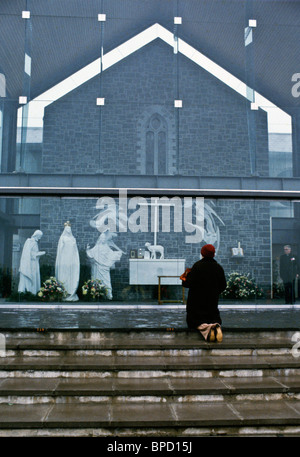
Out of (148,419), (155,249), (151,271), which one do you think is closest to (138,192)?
(155,249)

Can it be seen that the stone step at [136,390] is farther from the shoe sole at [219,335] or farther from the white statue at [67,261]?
the white statue at [67,261]

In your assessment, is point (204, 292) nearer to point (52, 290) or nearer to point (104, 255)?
point (104, 255)

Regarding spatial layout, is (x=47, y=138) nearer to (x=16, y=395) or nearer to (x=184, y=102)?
(x=184, y=102)

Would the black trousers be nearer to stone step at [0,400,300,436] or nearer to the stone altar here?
the stone altar

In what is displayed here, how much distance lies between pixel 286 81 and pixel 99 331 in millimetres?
9551

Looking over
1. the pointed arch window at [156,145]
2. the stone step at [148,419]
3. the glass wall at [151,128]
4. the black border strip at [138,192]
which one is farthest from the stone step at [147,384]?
the pointed arch window at [156,145]

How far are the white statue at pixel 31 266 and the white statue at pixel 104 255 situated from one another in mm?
1428

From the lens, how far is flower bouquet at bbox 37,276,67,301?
1308cm

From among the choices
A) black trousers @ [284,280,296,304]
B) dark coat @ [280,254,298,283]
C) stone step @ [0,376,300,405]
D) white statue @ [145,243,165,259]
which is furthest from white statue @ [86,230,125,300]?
stone step @ [0,376,300,405]

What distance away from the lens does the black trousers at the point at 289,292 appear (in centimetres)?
1341

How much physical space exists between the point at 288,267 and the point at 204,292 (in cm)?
675

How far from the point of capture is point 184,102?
13.4 meters

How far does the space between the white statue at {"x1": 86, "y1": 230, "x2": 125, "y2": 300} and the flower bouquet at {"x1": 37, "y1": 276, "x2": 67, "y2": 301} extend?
0.97m

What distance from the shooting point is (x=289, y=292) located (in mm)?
13445
